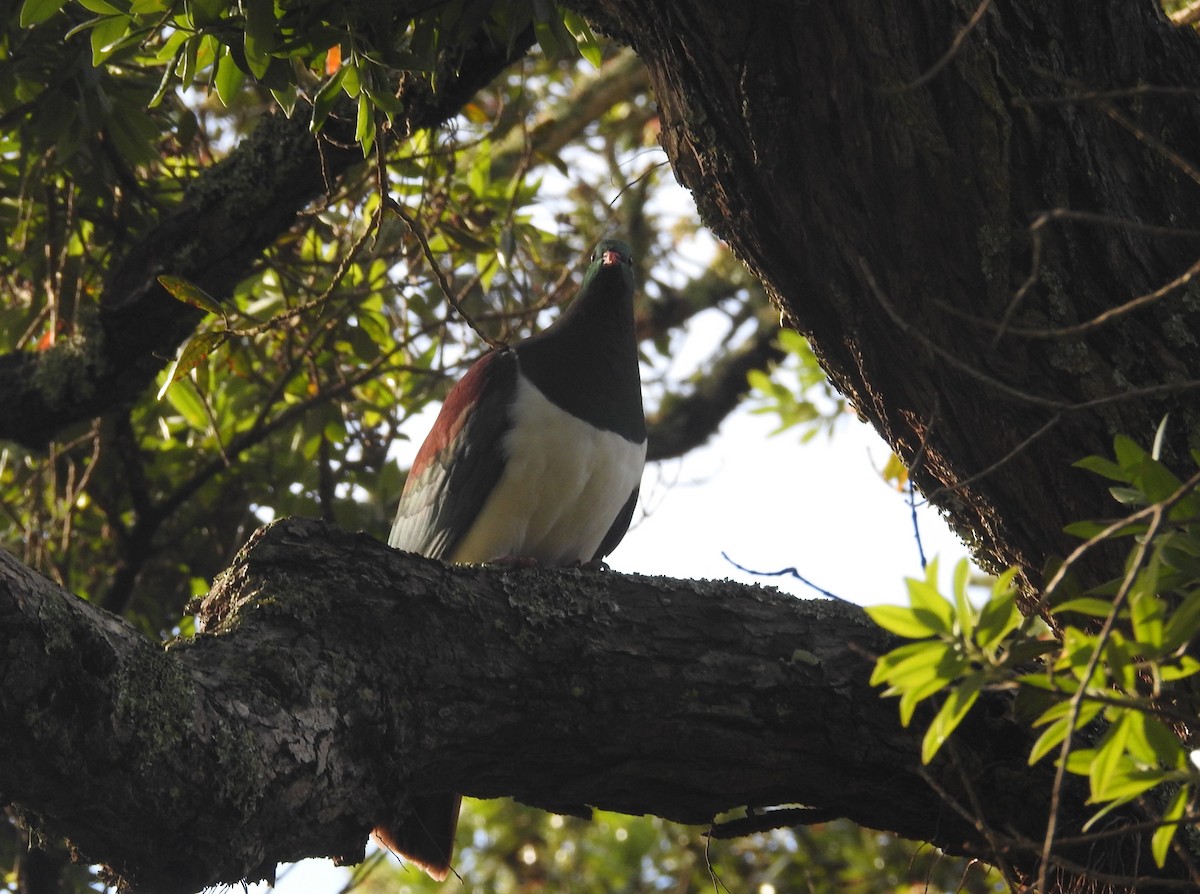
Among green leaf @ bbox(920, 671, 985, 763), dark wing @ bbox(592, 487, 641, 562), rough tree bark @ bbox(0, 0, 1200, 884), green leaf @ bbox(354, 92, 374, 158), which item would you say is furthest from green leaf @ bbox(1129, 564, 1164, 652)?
dark wing @ bbox(592, 487, 641, 562)

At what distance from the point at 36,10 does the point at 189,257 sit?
1.06 meters

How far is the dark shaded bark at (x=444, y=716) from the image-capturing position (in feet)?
7.53

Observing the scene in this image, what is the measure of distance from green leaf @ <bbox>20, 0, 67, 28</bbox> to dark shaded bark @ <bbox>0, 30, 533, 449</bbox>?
3.07 ft

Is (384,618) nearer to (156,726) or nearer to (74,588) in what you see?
(156,726)

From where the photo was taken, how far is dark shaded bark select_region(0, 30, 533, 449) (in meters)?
3.94

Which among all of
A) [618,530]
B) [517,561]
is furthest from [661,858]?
[517,561]

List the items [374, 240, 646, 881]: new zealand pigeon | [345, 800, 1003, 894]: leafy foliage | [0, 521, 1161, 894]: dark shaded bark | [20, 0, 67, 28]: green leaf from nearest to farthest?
[0, 521, 1161, 894]: dark shaded bark
[20, 0, 67, 28]: green leaf
[374, 240, 646, 881]: new zealand pigeon
[345, 800, 1003, 894]: leafy foliage

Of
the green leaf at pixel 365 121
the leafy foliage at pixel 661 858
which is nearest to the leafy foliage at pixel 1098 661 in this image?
the green leaf at pixel 365 121

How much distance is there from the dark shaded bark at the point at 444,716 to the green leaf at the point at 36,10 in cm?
135

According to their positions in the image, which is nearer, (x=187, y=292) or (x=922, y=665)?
(x=922, y=665)

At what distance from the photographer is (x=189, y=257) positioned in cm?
399

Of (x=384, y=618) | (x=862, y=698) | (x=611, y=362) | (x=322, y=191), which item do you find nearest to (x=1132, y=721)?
(x=862, y=698)

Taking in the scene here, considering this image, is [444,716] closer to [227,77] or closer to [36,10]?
[227,77]

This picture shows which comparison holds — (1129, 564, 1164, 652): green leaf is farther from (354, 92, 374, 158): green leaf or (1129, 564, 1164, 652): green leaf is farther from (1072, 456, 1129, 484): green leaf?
(354, 92, 374, 158): green leaf
